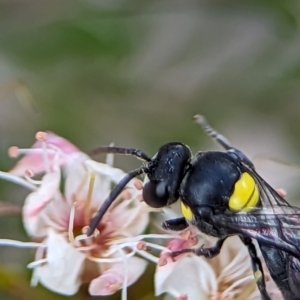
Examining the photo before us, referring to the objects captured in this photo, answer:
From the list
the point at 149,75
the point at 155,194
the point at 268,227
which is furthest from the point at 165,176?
the point at 149,75

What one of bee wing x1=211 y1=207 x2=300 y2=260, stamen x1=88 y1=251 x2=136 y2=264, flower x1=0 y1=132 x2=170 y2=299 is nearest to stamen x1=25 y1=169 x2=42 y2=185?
flower x1=0 y1=132 x2=170 y2=299

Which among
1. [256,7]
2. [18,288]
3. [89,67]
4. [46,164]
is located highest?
[256,7]

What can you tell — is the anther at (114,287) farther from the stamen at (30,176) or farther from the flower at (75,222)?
the stamen at (30,176)

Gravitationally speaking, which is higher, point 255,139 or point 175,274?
point 255,139

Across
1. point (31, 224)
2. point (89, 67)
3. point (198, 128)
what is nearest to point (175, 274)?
point (31, 224)

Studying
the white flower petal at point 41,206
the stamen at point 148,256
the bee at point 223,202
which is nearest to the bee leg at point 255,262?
the bee at point 223,202

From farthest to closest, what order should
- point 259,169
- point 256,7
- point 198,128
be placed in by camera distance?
point 256,7, point 198,128, point 259,169

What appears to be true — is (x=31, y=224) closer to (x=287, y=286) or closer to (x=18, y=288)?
(x=18, y=288)

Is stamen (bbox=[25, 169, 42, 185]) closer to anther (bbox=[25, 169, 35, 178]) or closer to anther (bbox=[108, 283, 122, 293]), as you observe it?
anther (bbox=[25, 169, 35, 178])
